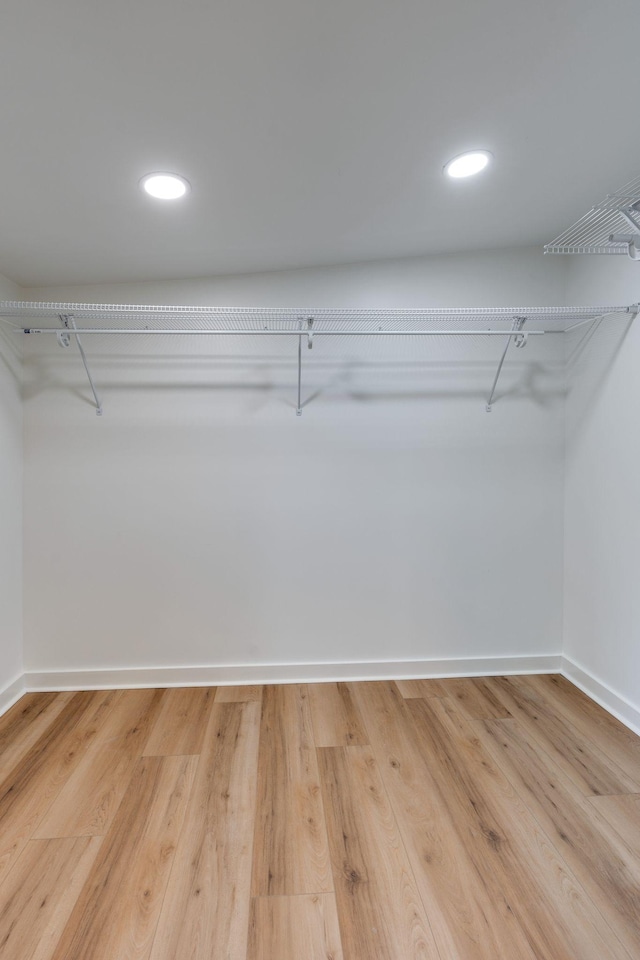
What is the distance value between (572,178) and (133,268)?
78.7 inches

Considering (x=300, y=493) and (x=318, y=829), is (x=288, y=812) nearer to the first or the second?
(x=318, y=829)

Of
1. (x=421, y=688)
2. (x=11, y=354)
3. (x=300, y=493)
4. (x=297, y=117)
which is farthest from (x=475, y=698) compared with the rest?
(x=11, y=354)

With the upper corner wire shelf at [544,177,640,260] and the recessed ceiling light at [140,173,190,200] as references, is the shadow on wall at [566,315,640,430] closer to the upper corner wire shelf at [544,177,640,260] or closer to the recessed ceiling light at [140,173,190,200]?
the upper corner wire shelf at [544,177,640,260]

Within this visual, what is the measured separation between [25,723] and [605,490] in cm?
307

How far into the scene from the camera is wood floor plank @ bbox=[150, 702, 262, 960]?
1157 mm

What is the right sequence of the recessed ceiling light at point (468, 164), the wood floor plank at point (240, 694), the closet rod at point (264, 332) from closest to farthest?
the recessed ceiling light at point (468, 164), the closet rod at point (264, 332), the wood floor plank at point (240, 694)

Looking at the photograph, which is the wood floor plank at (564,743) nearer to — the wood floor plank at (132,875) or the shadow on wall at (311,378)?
the wood floor plank at (132,875)

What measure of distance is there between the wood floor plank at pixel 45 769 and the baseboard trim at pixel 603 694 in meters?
2.46

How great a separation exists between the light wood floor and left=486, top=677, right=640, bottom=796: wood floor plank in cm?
1

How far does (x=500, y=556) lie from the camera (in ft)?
8.51

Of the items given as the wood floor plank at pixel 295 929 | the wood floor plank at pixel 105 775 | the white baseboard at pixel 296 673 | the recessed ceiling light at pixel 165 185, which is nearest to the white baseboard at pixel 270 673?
the white baseboard at pixel 296 673

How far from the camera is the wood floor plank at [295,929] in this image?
1.13 meters

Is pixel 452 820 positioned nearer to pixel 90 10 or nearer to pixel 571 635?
pixel 571 635

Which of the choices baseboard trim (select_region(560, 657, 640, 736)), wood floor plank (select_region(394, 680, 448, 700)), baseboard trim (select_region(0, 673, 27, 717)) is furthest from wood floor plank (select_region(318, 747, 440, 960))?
baseboard trim (select_region(0, 673, 27, 717))
